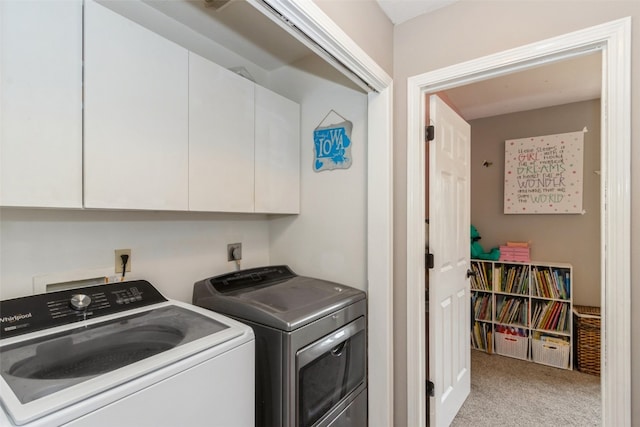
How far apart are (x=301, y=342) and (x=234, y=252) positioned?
0.85 meters

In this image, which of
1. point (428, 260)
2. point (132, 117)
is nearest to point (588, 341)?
point (428, 260)

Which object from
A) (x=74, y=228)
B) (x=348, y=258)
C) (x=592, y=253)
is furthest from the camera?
(x=592, y=253)

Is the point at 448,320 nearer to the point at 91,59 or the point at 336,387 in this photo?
the point at 336,387

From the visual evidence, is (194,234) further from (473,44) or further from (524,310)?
(524,310)

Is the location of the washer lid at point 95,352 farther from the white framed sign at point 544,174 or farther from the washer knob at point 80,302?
the white framed sign at point 544,174

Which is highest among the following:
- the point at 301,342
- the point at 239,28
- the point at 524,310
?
the point at 239,28

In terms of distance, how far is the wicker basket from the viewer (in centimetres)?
261

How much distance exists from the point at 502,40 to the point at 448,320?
1.57m

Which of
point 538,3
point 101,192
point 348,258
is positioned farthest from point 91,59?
point 538,3

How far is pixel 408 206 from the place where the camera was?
1628mm

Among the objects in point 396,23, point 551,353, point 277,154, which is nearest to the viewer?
point 396,23

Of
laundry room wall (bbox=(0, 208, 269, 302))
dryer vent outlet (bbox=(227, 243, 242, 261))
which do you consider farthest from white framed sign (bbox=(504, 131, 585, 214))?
dryer vent outlet (bbox=(227, 243, 242, 261))

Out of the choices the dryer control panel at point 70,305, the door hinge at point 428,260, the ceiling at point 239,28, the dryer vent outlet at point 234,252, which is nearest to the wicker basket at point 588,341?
the door hinge at point 428,260

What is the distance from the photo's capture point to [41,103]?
0.95m
